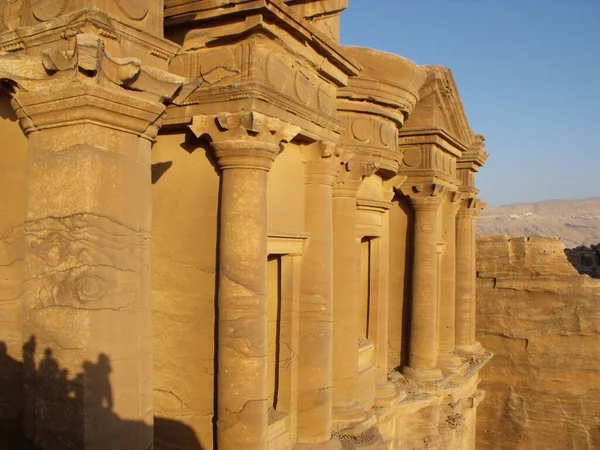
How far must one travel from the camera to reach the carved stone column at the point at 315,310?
8422 mm

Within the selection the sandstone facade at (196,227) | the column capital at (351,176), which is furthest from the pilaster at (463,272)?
the column capital at (351,176)

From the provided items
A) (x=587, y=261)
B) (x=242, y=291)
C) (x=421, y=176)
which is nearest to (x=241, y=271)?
(x=242, y=291)

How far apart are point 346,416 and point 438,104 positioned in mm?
7719

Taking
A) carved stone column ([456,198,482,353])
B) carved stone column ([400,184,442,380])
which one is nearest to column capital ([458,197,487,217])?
carved stone column ([456,198,482,353])

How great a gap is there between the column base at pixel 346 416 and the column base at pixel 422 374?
4183mm

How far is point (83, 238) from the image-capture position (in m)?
4.42

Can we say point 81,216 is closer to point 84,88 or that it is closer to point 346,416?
point 84,88

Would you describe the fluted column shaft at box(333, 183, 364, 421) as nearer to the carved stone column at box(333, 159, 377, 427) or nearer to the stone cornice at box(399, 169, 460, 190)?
the carved stone column at box(333, 159, 377, 427)

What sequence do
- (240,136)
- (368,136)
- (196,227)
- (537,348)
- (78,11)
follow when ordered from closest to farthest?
(78,11)
(240,136)
(196,227)
(368,136)
(537,348)

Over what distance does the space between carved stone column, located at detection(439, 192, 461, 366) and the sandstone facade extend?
2.59m

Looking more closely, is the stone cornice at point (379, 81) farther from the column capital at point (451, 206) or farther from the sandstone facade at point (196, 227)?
the column capital at point (451, 206)

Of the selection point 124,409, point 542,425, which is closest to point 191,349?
point 124,409

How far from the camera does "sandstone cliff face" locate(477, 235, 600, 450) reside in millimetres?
20016

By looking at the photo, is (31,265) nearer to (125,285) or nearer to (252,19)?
(125,285)
